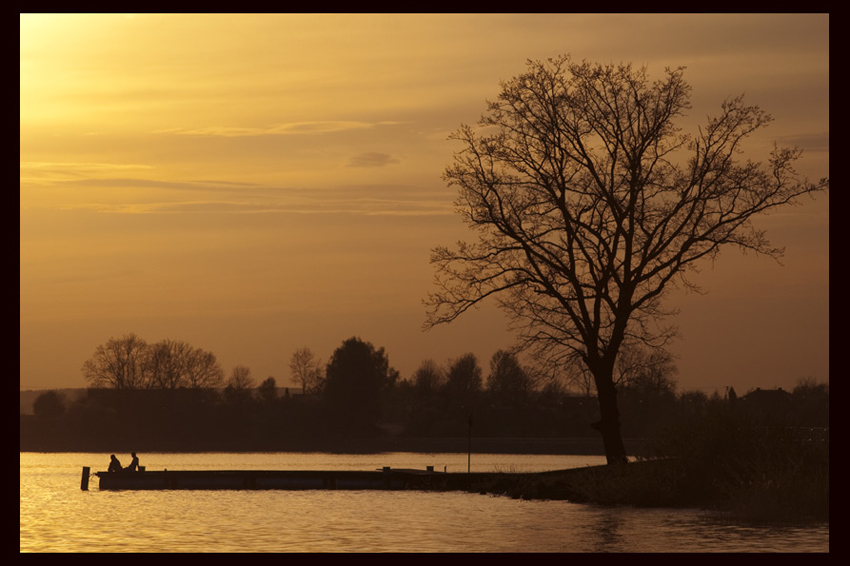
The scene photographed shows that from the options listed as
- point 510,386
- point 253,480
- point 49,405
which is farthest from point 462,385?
point 253,480

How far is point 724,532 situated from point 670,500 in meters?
8.15

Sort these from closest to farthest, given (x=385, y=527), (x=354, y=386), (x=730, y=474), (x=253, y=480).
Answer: (x=385, y=527)
(x=730, y=474)
(x=253, y=480)
(x=354, y=386)

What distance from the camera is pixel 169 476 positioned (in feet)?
198

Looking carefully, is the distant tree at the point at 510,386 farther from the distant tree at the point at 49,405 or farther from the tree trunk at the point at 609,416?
the tree trunk at the point at 609,416

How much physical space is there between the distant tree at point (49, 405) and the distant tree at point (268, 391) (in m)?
31.0

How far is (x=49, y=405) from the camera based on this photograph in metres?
189

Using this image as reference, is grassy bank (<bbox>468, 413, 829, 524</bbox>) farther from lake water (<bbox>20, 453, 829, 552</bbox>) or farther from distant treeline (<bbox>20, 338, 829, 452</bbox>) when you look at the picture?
distant treeline (<bbox>20, 338, 829, 452</bbox>)

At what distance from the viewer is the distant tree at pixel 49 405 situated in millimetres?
188125

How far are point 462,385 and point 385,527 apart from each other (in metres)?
156

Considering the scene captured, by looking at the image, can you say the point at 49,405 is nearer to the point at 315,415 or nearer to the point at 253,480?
the point at 315,415

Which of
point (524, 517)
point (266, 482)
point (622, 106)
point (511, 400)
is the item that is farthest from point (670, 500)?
point (511, 400)

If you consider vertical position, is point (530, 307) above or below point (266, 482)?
above

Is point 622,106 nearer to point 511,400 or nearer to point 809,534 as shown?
point 809,534
